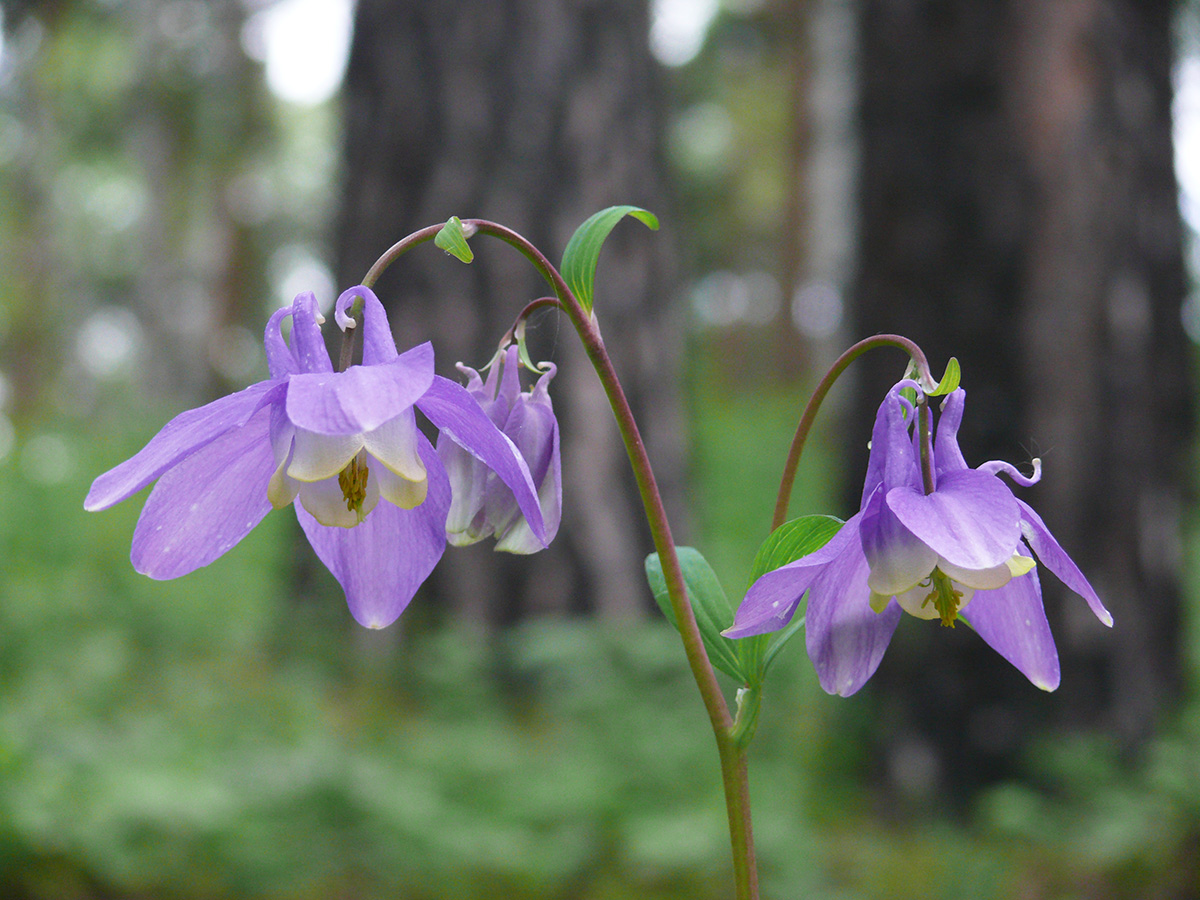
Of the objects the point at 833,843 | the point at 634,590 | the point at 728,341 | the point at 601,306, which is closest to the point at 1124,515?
the point at 833,843

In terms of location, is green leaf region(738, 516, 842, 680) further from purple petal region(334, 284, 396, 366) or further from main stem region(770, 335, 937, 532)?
purple petal region(334, 284, 396, 366)

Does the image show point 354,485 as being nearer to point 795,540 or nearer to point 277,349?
point 277,349

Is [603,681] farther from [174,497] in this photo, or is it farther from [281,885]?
[174,497]

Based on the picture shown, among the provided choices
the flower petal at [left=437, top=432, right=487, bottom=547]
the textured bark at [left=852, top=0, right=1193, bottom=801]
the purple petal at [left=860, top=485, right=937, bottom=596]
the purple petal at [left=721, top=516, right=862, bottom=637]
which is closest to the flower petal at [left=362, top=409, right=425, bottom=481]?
the flower petal at [left=437, top=432, right=487, bottom=547]

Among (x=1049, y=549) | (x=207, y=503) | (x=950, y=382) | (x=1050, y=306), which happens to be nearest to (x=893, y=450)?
(x=950, y=382)

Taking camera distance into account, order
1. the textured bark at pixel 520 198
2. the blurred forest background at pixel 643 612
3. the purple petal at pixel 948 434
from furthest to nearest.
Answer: the textured bark at pixel 520 198
the blurred forest background at pixel 643 612
the purple petal at pixel 948 434

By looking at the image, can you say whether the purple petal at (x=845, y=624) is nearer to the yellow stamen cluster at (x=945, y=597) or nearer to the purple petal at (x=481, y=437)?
the yellow stamen cluster at (x=945, y=597)

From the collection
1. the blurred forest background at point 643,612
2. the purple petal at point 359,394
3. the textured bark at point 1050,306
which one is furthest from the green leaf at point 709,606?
the textured bark at point 1050,306

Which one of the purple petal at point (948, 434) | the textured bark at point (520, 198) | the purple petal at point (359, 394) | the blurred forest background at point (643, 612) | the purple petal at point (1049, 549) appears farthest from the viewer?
the textured bark at point (520, 198)
